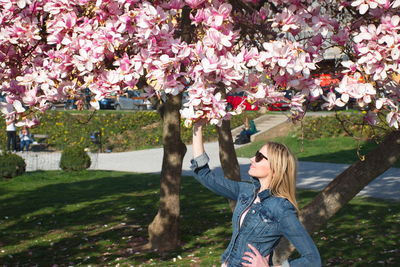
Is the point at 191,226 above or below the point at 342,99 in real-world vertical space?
below

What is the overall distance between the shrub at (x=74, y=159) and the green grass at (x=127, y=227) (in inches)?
73.5

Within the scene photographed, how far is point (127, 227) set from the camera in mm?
12258

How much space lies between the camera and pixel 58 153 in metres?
25.7

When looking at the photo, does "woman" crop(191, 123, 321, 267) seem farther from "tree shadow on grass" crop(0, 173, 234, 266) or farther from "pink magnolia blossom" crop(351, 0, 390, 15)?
"tree shadow on grass" crop(0, 173, 234, 266)

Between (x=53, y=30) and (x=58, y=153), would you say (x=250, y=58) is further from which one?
(x=58, y=153)

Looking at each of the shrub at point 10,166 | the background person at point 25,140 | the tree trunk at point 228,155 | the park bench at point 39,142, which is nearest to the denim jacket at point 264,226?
the tree trunk at point 228,155

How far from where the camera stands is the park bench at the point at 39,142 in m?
26.7

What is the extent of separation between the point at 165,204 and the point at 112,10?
572cm

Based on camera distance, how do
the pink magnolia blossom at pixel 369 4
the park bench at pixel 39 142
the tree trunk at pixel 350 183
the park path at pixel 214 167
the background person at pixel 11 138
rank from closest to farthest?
the pink magnolia blossom at pixel 369 4 → the tree trunk at pixel 350 183 → the park path at pixel 214 167 → the background person at pixel 11 138 → the park bench at pixel 39 142

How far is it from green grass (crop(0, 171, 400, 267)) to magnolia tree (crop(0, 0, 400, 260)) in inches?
192

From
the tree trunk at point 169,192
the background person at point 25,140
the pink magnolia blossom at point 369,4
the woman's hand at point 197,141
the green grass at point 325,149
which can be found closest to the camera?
the woman's hand at point 197,141

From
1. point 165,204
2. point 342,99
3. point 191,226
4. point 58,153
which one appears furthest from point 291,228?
point 58,153

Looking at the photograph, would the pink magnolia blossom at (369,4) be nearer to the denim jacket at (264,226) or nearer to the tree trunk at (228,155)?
the denim jacket at (264,226)

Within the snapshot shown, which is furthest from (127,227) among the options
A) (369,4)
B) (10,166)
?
(369,4)
